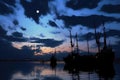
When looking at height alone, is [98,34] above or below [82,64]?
above

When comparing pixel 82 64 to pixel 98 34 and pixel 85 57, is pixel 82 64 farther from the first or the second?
pixel 98 34

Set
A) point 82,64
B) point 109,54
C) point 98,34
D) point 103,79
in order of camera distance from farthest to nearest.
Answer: point 82,64 < point 98,34 < point 109,54 < point 103,79

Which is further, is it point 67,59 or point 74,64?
point 67,59

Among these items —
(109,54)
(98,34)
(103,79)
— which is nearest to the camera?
(103,79)

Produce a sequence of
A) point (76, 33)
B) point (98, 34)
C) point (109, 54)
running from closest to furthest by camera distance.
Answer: point (109, 54)
point (98, 34)
point (76, 33)

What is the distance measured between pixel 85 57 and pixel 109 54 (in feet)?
58.8

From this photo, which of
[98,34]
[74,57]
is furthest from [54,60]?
[98,34]

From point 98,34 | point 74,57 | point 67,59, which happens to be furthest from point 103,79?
point 67,59

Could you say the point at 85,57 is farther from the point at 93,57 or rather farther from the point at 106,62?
the point at 106,62

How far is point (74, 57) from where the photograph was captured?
416 feet

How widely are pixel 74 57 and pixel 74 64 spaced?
587cm

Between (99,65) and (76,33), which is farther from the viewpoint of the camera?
(76,33)

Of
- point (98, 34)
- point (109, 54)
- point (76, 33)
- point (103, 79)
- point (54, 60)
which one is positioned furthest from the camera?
point (54, 60)

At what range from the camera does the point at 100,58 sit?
105 m
